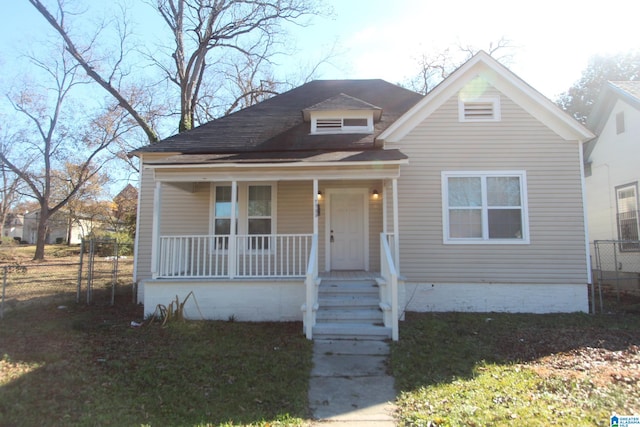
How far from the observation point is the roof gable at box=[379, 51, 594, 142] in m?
8.43

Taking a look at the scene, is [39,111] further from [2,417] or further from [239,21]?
[2,417]

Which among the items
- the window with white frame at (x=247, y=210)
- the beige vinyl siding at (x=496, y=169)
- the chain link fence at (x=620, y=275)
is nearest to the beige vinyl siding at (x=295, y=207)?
the window with white frame at (x=247, y=210)

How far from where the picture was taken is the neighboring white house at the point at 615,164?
36.0 feet

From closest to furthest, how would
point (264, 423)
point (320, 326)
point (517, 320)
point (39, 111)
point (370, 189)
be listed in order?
point (264, 423)
point (320, 326)
point (517, 320)
point (370, 189)
point (39, 111)

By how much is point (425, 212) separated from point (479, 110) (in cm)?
278

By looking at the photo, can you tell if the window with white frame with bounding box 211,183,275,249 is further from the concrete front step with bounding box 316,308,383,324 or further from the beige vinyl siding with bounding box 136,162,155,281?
the concrete front step with bounding box 316,308,383,324

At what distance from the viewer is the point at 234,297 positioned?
299 inches

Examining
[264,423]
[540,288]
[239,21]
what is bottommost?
[264,423]

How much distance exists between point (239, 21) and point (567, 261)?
57.5 ft

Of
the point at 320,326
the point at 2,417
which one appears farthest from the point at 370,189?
the point at 2,417

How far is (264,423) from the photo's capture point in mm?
3637

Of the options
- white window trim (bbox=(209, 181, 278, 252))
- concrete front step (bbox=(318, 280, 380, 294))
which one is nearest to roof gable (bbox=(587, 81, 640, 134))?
concrete front step (bbox=(318, 280, 380, 294))

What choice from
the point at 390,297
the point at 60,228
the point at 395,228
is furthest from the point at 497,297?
the point at 60,228

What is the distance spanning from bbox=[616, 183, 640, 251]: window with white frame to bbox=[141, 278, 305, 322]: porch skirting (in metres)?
10.2
